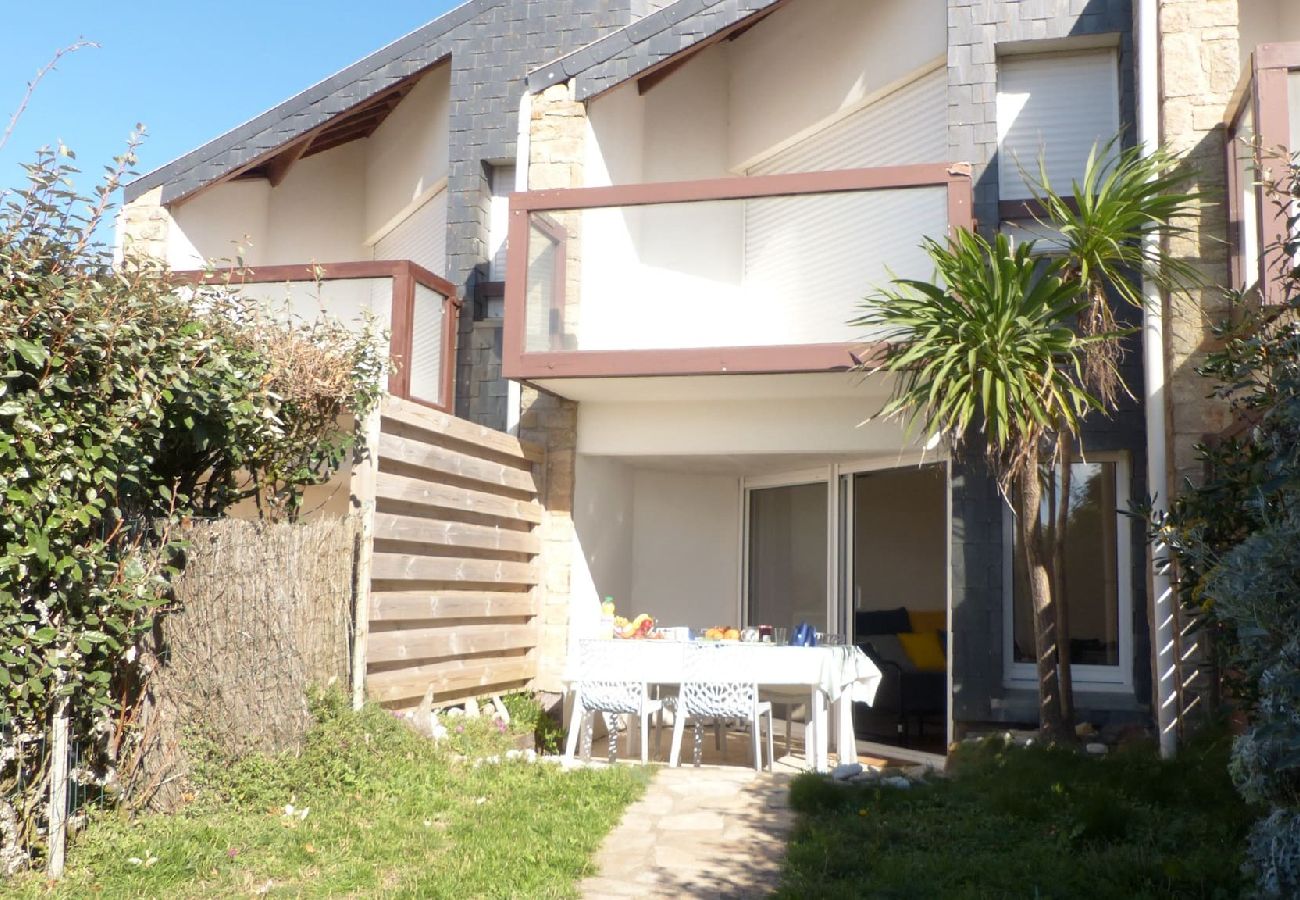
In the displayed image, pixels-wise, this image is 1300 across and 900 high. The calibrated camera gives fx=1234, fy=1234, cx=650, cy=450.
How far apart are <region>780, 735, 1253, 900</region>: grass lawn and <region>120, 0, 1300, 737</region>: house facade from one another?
189 centimetres

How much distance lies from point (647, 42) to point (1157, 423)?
188 inches

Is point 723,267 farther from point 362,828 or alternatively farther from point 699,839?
point 362,828

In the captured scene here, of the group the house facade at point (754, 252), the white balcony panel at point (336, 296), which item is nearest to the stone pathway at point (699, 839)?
the house facade at point (754, 252)

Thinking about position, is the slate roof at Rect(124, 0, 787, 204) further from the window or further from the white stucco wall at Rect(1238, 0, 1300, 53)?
the window

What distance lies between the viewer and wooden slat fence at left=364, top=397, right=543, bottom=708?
714 centimetres

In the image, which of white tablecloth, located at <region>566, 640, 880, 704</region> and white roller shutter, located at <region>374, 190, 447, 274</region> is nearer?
white tablecloth, located at <region>566, 640, 880, 704</region>

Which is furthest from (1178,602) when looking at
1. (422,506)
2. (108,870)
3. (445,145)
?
(445,145)

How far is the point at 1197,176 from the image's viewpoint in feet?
23.2

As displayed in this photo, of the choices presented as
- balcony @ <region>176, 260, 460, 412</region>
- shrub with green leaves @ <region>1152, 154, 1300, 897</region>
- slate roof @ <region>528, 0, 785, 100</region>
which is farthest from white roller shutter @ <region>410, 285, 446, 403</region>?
shrub with green leaves @ <region>1152, 154, 1300, 897</region>

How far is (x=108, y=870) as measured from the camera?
16.0 feet

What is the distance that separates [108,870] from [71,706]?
697mm

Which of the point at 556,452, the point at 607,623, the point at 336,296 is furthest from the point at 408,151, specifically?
the point at 607,623

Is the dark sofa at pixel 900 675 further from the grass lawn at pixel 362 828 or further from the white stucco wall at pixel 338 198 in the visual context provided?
the white stucco wall at pixel 338 198

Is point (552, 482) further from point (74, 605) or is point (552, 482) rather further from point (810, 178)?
point (74, 605)
